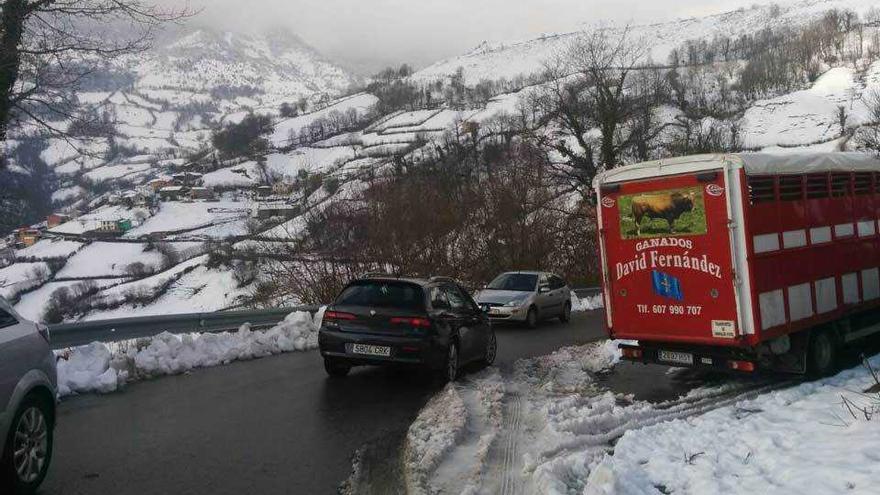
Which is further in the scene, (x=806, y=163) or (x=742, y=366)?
(x=806, y=163)

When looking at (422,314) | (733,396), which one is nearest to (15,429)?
(422,314)

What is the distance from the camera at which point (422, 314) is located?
952cm

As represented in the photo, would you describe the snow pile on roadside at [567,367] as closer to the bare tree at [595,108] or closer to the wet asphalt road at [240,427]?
the wet asphalt road at [240,427]

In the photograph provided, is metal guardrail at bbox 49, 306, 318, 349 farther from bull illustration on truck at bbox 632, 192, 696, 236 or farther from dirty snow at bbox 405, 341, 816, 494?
bull illustration on truck at bbox 632, 192, 696, 236

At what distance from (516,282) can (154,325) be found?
1130cm

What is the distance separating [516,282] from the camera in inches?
804

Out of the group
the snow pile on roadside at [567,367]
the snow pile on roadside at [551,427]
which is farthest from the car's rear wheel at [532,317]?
the snow pile on roadside at [551,427]

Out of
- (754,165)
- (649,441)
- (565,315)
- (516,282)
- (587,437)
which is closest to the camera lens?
(649,441)

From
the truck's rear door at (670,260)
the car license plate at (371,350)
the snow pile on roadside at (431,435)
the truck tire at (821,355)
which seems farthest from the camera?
the car license plate at (371,350)

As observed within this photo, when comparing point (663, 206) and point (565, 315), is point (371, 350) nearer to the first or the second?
point (663, 206)

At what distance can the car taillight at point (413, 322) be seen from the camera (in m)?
9.42

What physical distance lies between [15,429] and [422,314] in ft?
18.2

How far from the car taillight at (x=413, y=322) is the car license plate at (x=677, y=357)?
3.31 m

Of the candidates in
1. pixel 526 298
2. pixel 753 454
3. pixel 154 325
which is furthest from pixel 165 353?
pixel 526 298
